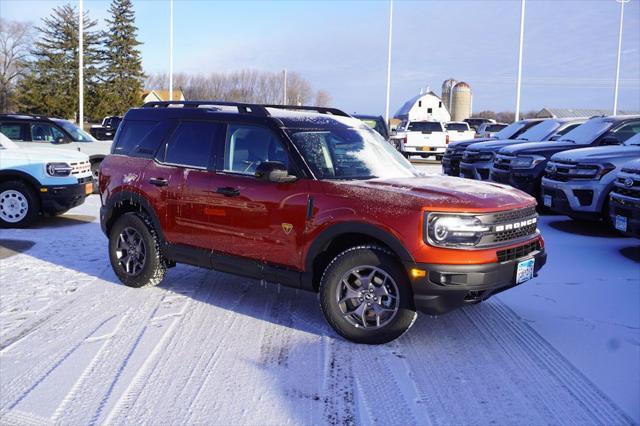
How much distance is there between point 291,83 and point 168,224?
7693 cm

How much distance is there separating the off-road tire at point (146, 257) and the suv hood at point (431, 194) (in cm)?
222

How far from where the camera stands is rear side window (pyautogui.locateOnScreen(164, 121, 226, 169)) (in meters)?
5.84

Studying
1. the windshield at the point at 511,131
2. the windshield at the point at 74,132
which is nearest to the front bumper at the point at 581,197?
the windshield at the point at 511,131

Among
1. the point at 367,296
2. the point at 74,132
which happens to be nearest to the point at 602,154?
the point at 367,296

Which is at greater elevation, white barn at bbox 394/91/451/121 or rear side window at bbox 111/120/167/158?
white barn at bbox 394/91/451/121

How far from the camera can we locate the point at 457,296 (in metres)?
4.51

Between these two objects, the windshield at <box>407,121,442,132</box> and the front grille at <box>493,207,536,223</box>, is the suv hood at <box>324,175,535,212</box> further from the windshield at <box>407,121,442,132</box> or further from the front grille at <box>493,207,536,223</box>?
the windshield at <box>407,121,442,132</box>

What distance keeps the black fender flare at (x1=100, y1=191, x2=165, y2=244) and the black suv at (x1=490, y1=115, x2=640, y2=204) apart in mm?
7607

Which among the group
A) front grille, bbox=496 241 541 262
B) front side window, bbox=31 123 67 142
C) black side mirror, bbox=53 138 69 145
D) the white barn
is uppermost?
the white barn

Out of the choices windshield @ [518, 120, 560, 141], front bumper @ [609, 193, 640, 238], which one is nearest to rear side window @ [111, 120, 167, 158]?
front bumper @ [609, 193, 640, 238]

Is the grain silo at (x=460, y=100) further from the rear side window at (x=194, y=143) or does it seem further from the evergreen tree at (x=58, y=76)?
the rear side window at (x=194, y=143)

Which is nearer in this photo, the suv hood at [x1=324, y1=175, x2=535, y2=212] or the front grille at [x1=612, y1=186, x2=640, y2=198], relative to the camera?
the suv hood at [x1=324, y1=175, x2=535, y2=212]

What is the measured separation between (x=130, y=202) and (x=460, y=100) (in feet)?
331

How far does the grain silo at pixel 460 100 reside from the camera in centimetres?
10188
